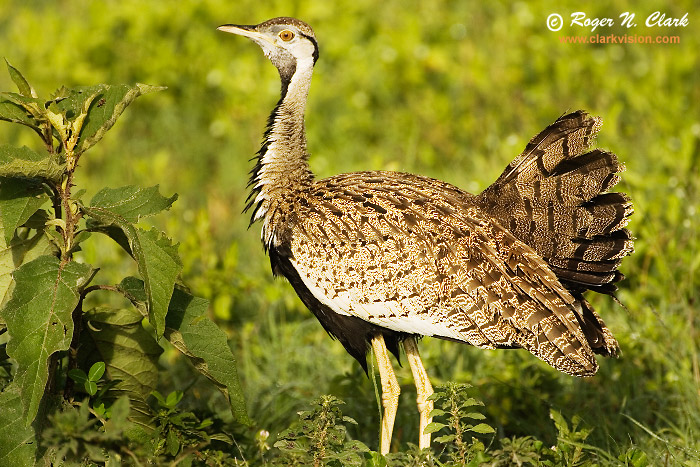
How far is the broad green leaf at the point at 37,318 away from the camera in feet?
9.93

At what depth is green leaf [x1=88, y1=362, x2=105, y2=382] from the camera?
11.3 feet

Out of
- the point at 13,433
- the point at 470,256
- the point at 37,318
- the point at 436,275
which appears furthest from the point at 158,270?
the point at 470,256

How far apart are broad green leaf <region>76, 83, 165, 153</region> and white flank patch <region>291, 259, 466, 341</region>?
110cm

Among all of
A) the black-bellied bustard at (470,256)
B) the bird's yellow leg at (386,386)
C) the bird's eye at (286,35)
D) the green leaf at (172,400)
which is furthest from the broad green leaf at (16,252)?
the bird's eye at (286,35)

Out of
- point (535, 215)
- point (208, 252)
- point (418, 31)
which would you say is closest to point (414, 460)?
point (535, 215)

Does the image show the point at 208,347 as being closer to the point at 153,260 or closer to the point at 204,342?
the point at 204,342

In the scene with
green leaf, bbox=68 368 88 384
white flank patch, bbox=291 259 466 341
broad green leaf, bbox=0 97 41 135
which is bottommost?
green leaf, bbox=68 368 88 384

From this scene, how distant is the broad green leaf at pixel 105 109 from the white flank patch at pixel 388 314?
1100 mm

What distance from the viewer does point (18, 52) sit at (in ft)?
28.2

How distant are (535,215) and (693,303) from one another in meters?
1.59

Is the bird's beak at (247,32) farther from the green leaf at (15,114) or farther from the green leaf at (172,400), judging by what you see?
the green leaf at (172,400)

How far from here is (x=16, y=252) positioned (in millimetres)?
3422

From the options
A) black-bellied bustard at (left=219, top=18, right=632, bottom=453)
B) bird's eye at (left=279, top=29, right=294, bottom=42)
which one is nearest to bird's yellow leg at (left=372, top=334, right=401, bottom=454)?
black-bellied bustard at (left=219, top=18, right=632, bottom=453)

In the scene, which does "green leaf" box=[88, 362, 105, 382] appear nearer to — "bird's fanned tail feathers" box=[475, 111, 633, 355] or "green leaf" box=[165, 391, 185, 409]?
"green leaf" box=[165, 391, 185, 409]
